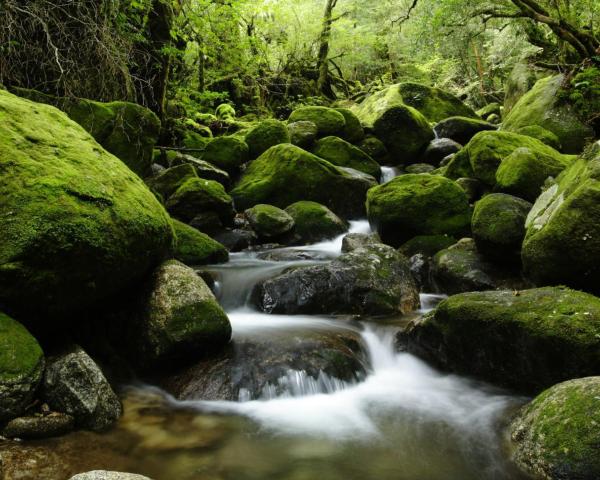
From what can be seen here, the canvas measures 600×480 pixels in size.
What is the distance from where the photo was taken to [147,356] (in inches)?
177

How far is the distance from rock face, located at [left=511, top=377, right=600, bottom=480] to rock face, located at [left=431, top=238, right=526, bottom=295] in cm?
337

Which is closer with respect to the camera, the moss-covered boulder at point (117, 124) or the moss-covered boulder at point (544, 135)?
the moss-covered boulder at point (117, 124)

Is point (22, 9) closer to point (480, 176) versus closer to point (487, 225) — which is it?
point (487, 225)

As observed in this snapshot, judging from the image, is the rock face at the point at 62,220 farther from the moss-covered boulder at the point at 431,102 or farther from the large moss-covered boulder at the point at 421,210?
the moss-covered boulder at the point at 431,102

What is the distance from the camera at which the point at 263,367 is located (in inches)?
179

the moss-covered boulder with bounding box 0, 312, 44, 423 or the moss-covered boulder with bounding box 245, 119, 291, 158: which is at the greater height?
the moss-covered boulder with bounding box 245, 119, 291, 158

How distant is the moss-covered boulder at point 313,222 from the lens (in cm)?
995

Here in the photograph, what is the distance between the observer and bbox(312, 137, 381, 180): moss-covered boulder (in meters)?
13.0

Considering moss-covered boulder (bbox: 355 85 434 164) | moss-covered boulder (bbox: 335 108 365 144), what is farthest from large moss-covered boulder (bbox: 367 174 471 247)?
moss-covered boulder (bbox: 335 108 365 144)

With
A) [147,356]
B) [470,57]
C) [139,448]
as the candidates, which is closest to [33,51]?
[147,356]

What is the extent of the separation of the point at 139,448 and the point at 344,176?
8938mm

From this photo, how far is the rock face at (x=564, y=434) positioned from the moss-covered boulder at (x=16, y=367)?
3450mm

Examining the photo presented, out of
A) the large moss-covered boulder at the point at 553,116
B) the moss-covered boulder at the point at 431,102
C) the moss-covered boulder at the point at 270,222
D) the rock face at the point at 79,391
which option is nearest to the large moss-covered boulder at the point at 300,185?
the moss-covered boulder at the point at 270,222

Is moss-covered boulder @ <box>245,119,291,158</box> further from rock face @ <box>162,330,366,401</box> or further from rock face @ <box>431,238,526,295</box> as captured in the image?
rock face @ <box>162,330,366,401</box>
